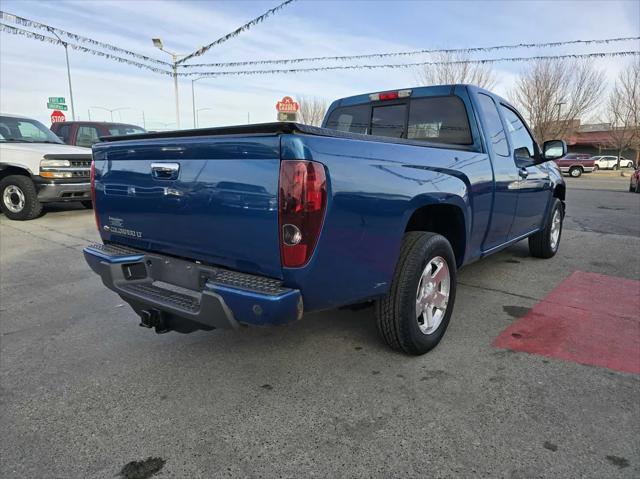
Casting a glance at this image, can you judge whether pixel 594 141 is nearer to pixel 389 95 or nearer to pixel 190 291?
pixel 389 95

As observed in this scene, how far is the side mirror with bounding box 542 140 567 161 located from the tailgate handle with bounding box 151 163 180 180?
13.7 feet

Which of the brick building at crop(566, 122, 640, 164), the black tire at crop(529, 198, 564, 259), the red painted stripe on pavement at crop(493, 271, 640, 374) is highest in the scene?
the brick building at crop(566, 122, 640, 164)

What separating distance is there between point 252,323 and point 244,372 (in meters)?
0.86

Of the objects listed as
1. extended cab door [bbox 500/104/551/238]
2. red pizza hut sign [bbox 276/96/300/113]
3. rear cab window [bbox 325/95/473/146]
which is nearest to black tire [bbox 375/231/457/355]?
rear cab window [bbox 325/95/473/146]

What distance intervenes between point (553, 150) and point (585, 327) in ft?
7.25

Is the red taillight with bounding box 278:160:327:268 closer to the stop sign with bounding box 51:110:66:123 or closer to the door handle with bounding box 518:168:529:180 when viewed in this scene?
the door handle with bounding box 518:168:529:180

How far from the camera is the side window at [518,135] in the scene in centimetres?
456

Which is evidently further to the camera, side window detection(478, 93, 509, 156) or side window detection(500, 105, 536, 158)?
side window detection(500, 105, 536, 158)

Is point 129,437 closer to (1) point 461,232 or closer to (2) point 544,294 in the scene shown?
(1) point 461,232

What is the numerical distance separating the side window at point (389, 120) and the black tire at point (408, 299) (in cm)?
160

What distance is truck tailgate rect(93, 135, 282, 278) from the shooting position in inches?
86.6

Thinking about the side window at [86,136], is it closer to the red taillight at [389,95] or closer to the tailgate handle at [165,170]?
the red taillight at [389,95]

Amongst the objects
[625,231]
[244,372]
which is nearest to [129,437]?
[244,372]

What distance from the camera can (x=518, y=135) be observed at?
475 centimetres
